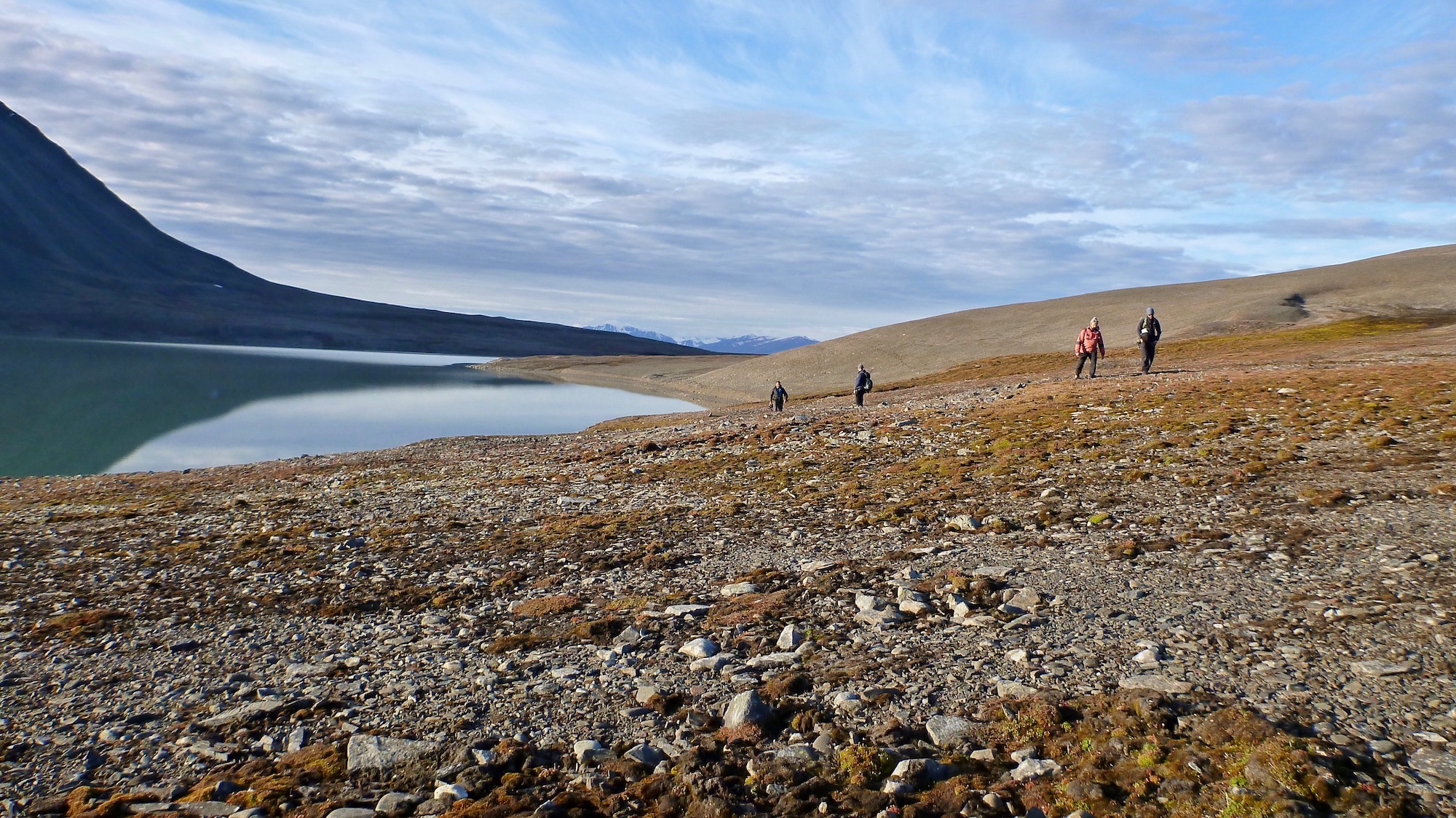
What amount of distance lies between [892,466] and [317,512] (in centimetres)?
1286

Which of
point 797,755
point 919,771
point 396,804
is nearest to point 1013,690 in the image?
point 919,771

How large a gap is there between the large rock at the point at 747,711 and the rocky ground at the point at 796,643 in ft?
0.10

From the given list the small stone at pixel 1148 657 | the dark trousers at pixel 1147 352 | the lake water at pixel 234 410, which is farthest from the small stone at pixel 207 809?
the lake water at pixel 234 410

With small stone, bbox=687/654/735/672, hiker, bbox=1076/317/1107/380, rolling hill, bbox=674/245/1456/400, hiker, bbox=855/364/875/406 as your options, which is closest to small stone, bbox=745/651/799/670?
small stone, bbox=687/654/735/672

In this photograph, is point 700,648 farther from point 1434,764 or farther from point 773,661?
point 1434,764

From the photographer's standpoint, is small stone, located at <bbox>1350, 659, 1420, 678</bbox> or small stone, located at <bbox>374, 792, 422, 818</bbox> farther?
small stone, located at <bbox>1350, 659, 1420, 678</bbox>

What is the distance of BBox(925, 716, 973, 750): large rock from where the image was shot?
6.55m

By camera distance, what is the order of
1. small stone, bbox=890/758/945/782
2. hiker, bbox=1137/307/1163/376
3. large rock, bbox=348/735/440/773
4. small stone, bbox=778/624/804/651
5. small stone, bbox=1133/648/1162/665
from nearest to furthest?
small stone, bbox=890/758/945/782 < large rock, bbox=348/735/440/773 < small stone, bbox=1133/648/1162/665 < small stone, bbox=778/624/804/651 < hiker, bbox=1137/307/1163/376

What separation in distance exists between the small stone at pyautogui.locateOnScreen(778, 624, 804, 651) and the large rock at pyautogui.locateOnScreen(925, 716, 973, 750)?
2.17 meters

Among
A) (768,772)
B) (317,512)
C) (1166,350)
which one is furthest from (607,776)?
(1166,350)

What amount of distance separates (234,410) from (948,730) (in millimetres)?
71525

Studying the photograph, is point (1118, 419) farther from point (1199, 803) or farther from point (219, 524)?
point (219, 524)

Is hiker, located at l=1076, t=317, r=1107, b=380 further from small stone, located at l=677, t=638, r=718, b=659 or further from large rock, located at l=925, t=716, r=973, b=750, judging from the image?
large rock, located at l=925, t=716, r=973, b=750

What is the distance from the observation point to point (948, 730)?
6.70 meters
